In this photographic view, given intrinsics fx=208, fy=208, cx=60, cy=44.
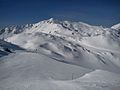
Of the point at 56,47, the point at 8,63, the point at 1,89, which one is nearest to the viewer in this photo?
the point at 1,89

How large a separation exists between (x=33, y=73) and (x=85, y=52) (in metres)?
104

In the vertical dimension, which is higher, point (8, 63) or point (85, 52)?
point (85, 52)

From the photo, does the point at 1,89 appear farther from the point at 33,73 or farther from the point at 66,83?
the point at 33,73

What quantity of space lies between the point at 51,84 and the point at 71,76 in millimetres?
10694

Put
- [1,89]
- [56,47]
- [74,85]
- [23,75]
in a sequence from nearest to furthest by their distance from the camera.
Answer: [1,89] → [74,85] → [23,75] → [56,47]

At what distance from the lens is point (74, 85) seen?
30109 millimetres

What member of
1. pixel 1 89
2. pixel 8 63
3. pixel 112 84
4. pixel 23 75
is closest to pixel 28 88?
pixel 1 89

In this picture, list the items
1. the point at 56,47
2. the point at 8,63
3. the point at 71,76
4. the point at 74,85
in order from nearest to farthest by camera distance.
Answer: the point at 74,85 < the point at 71,76 < the point at 8,63 < the point at 56,47

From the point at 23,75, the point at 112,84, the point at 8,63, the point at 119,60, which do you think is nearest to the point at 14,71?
the point at 23,75

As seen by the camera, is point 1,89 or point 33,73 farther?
point 33,73

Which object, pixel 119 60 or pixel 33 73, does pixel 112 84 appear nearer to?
pixel 33 73

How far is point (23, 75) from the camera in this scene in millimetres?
37531

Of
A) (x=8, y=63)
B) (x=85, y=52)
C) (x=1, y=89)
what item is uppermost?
(x=85, y=52)

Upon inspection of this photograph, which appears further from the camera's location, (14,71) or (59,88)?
(14,71)
